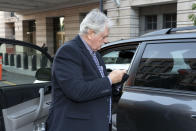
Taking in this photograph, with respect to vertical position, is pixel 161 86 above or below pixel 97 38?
below

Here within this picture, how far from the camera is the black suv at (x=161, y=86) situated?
1.94 metres

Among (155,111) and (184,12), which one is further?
(184,12)

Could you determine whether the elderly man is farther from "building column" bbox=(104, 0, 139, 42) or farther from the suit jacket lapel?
"building column" bbox=(104, 0, 139, 42)

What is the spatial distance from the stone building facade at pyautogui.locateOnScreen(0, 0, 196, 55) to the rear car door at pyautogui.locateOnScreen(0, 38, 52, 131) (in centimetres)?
919

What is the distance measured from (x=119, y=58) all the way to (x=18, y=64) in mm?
1234

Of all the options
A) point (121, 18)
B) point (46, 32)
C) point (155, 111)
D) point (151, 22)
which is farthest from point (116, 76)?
point (46, 32)

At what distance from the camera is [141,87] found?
2.32m

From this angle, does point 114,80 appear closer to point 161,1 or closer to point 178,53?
point 178,53

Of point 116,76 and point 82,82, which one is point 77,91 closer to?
point 82,82

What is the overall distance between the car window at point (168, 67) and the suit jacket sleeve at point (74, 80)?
80cm

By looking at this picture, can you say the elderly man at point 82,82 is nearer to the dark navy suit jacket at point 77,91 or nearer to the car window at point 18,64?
the dark navy suit jacket at point 77,91

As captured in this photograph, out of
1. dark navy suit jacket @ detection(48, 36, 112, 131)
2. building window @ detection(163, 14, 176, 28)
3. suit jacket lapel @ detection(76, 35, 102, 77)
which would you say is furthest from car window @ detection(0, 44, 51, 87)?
building window @ detection(163, 14, 176, 28)

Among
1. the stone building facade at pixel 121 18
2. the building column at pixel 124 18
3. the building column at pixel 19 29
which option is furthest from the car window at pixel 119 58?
the building column at pixel 19 29

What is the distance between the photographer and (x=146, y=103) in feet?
7.08
